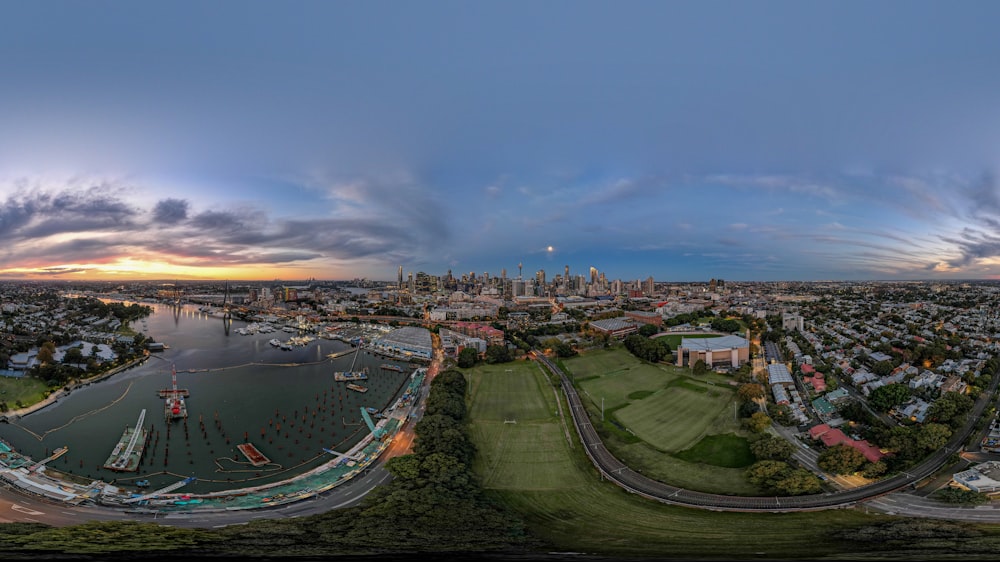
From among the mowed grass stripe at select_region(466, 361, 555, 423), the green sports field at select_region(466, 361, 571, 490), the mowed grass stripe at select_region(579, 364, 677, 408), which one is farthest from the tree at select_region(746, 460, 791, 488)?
the mowed grass stripe at select_region(466, 361, 555, 423)

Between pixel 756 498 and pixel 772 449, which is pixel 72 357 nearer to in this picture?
pixel 756 498

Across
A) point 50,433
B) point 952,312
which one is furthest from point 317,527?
point 952,312

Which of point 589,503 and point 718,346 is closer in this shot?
point 589,503

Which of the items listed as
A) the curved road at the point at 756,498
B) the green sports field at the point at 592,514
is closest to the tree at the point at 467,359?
the green sports field at the point at 592,514

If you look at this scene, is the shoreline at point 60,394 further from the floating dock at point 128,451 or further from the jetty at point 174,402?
the floating dock at point 128,451

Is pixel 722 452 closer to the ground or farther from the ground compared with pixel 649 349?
closer to the ground

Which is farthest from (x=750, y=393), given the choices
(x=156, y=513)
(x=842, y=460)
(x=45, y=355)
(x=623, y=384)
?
(x=45, y=355)

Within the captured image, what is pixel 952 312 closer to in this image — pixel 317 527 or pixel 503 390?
pixel 503 390
